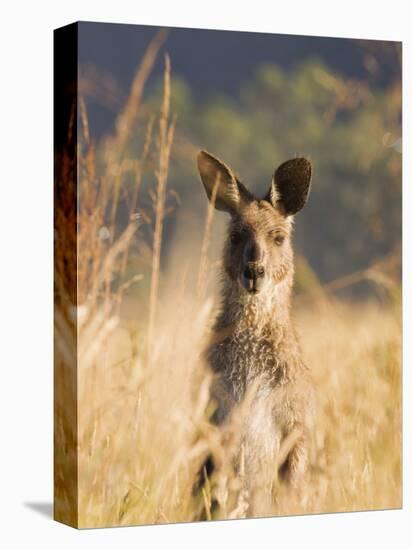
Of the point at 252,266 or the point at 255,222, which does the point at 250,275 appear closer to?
the point at 252,266

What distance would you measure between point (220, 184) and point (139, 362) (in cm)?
114

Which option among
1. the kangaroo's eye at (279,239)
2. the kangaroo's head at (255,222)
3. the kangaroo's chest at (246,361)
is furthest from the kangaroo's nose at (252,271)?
the kangaroo's chest at (246,361)

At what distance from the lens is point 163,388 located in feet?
28.7

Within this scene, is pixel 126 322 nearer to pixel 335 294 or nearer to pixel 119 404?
pixel 119 404

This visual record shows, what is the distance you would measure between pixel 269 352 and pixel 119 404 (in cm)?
98

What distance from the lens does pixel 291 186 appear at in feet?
30.0

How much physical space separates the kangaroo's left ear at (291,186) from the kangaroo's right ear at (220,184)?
7.3 inches

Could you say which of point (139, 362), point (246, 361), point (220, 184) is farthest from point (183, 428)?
point (220, 184)

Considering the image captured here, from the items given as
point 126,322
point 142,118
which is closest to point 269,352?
point 126,322

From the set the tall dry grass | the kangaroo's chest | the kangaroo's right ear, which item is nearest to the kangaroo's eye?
the kangaroo's right ear

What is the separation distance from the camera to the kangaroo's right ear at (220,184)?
8.95 meters

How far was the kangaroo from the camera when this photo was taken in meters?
8.92

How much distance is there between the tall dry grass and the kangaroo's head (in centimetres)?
16

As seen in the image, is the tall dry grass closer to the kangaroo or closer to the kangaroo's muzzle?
the kangaroo
